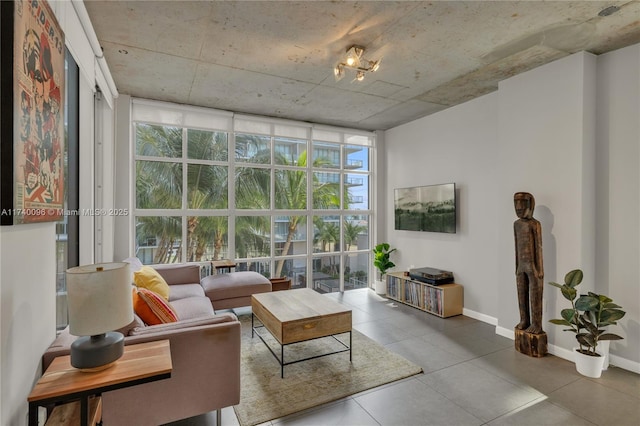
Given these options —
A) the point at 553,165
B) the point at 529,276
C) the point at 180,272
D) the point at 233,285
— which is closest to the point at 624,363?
the point at 529,276

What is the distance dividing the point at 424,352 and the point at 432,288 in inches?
52.1

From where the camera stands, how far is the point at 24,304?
4.80 feet

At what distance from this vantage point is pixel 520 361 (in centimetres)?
294

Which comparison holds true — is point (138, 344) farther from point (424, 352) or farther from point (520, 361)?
point (520, 361)

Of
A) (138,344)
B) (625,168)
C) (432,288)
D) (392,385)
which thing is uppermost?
(625,168)

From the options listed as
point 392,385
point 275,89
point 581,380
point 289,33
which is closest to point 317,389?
point 392,385

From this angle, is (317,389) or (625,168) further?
(625,168)

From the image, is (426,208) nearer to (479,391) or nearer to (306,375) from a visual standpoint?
(479,391)

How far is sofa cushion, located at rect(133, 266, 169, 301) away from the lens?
2961 millimetres

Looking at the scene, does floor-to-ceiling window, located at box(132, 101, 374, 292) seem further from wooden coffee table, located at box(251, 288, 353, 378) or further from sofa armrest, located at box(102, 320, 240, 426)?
sofa armrest, located at box(102, 320, 240, 426)

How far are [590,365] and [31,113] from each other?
4171 mm

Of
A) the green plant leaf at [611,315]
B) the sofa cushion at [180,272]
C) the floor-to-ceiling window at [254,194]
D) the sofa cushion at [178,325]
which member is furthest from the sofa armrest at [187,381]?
the green plant leaf at [611,315]

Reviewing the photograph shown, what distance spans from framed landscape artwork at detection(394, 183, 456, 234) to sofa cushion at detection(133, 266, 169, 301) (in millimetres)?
3631

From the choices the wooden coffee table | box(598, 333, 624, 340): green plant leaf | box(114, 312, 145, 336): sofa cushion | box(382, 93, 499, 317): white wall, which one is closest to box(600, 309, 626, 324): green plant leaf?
box(598, 333, 624, 340): green plant leaf
